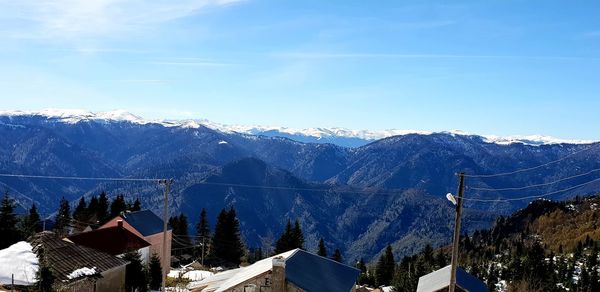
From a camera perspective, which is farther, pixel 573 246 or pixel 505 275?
pixel 573 246

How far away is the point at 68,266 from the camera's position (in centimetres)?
3341

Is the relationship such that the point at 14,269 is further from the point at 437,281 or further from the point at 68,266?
the point at 437,281

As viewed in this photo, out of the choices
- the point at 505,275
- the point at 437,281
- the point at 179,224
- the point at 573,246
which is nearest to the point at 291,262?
the point at 437,281

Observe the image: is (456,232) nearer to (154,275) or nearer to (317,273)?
(317,273)

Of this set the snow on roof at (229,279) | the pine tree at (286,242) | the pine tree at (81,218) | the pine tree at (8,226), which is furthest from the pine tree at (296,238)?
the snow on roof at (229,279)

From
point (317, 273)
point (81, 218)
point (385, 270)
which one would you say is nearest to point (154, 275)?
point (317, 273)

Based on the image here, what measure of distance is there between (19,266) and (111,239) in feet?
92.3

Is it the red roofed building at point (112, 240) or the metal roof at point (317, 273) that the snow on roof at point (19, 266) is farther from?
the red roofed building at point (112, 240)

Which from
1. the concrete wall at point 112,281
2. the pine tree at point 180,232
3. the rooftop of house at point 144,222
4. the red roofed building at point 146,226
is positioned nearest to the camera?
the concrete wall at point 112,281

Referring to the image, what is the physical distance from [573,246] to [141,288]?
17069 centimetres

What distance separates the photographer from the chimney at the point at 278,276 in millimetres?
31375

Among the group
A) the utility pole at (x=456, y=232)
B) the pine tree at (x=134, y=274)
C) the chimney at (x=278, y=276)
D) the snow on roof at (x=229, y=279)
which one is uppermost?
the utility pole at (x=456, y=232)

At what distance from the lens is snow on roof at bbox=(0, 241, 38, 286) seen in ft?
93.9

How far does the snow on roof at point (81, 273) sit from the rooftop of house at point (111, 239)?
734 inches
